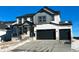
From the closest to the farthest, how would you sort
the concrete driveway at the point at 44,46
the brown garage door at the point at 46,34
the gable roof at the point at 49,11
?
1. the concrete driveway at the point at 44,46
2. the gable roof at the point at 49,11
3. the brown garage door at the point at 46,34

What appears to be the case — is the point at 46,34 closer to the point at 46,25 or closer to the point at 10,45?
the point at 46,25

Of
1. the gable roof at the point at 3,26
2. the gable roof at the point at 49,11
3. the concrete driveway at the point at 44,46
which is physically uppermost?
the gable roof at the point at 49,11

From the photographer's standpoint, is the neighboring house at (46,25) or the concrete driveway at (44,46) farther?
the neighboring house at (46,25)

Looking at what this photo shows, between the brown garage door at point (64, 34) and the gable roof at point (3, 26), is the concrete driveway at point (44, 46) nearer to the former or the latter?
the brown garage door at point (64, 34)

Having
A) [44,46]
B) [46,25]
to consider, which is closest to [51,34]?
[46,25]

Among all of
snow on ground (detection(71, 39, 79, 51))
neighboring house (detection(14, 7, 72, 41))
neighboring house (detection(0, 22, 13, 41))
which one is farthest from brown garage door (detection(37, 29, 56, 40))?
neighboring house (detection(0, 22, 13, 41))

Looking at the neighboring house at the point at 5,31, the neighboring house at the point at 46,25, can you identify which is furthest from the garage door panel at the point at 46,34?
the neighboring house at the point at 5,31

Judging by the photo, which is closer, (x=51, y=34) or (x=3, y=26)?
(x=3, y=26)
